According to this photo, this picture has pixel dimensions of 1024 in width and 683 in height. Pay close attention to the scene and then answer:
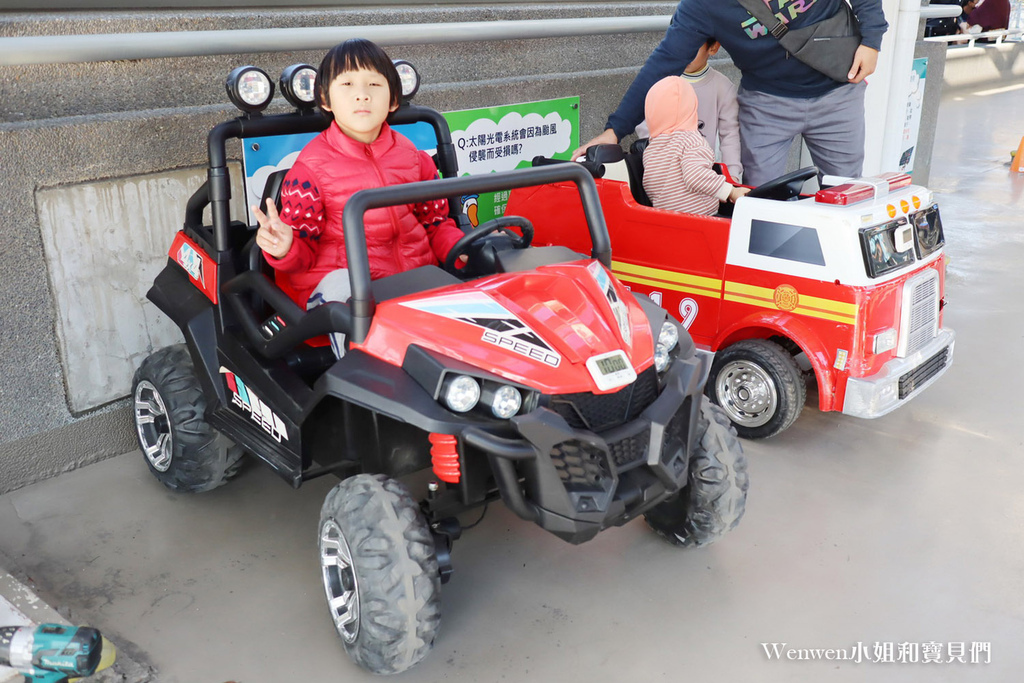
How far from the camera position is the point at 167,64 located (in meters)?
3.14

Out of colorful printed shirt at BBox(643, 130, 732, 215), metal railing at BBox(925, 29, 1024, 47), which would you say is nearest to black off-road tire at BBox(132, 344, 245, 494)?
colorful printed shirt at BBox(643, 130, 732, 215)

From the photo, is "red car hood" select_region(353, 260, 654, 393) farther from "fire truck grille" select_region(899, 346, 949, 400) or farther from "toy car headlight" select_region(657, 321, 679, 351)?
"fire truck grille" select_region(899, 346, 949, 400)

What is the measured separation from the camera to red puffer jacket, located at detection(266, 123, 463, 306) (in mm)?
2484

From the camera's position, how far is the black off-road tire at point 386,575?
202 cm

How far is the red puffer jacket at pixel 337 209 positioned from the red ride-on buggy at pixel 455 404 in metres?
0.14

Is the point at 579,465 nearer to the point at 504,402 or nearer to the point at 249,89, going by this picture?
the point at 504,402

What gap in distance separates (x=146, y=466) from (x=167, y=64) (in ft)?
4.46

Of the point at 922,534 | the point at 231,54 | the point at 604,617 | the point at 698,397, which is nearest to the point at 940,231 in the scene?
the point at 922,534

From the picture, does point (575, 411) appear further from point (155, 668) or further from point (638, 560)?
point (155, 668)

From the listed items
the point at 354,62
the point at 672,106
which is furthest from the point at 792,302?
the point at 354,62

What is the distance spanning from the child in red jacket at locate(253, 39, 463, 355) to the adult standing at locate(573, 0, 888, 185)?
4.28ft

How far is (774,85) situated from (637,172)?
790 millimetres

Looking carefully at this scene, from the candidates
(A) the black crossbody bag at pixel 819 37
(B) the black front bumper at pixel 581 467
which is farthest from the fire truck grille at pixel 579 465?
(A) the black crossbody bag at pixel 819 37

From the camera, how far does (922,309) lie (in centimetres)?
325
